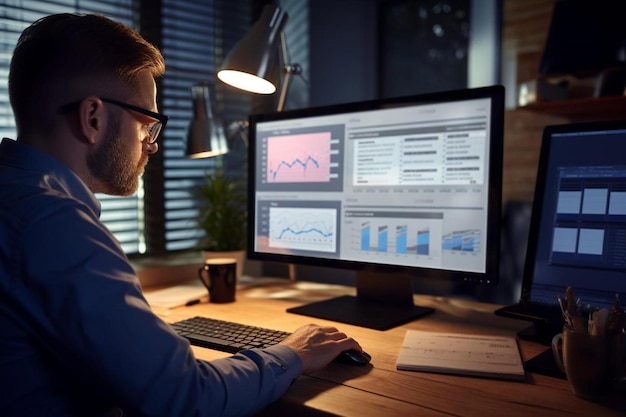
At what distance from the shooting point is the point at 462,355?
91 centimetres

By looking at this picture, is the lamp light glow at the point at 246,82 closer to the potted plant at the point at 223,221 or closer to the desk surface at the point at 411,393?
the potted plant at the point at 223,221

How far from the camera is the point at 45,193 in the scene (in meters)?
0.69

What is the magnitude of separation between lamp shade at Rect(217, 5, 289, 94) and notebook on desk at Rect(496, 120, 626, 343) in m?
0.68

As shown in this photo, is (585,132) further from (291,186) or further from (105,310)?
(105,310)

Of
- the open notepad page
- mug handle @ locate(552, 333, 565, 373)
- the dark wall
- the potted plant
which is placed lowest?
the open notepad page

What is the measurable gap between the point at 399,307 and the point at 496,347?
0.36 metres

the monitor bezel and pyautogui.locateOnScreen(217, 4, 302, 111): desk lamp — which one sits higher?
pyautogui.locateOnScreen(217, 4, 302, 111): desk lamp

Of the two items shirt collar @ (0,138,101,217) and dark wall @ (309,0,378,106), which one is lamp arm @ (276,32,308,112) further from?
shirt collar @ (0,138,101,217)

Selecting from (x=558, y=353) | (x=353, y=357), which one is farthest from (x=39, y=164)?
(x=558, y=353)

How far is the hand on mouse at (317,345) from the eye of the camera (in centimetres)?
86

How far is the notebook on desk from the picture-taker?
0.97 metres

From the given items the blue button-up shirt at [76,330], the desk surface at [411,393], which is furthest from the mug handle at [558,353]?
the blue button-up shirt at [76,330]

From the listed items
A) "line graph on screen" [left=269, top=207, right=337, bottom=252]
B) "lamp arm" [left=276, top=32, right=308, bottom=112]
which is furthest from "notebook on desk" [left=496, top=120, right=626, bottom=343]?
"lamp arm" [left=276, top=32, right=308, bottom=112]

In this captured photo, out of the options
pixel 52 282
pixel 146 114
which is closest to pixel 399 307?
pixel 146 114
